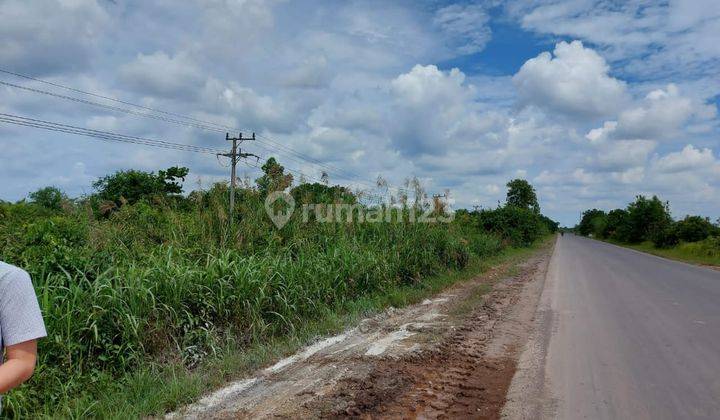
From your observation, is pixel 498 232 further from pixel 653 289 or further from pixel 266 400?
pixel 266 400

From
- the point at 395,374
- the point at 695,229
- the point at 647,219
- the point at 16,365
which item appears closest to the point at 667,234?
the point at 695,229

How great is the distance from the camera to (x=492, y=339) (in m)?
7.28

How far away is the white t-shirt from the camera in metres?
1.86

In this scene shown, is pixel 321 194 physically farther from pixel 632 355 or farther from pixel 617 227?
pixel 617 227

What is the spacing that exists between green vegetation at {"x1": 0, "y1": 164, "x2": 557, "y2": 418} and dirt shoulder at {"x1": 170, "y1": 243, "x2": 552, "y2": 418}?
0.41 metres

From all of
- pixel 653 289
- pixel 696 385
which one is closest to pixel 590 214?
pixel 653 289

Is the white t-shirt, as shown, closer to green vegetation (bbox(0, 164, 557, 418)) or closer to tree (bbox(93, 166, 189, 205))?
green vegetation (bbox(0, 164, 557, 418))

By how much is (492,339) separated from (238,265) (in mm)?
3802

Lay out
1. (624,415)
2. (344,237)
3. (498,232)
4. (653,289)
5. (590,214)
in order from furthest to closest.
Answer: (590,214)
(498,232)
(653,289)
(344,237)
(624,415)

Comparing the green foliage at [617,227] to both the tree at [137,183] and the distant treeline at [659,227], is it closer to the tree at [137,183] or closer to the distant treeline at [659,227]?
the distant treeline at [659,227]

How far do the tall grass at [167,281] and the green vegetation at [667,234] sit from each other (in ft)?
78.5

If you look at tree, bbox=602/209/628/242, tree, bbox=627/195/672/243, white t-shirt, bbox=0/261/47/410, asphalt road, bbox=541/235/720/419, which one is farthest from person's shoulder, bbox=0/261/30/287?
tree, bbox=602/209/628/242

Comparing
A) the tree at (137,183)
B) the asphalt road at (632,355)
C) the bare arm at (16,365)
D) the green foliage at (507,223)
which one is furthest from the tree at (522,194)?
the bare arm at (16,365)

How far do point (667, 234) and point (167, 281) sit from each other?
147 ft
